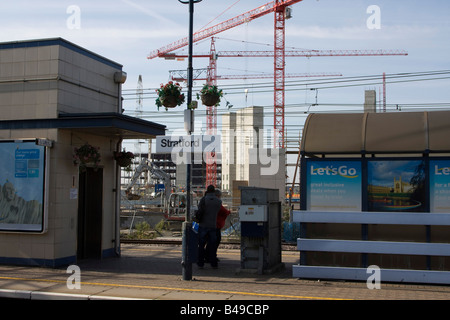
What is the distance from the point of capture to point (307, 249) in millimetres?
10289

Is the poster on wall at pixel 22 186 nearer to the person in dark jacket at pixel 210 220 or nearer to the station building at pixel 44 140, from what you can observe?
the station building at pixel 44 140

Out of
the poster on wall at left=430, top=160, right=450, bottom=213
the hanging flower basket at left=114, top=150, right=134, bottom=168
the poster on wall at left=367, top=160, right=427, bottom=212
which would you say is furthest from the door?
the poster on wall at left=430, top=160, right=450, bottom=213

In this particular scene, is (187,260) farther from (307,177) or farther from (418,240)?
(418,240)

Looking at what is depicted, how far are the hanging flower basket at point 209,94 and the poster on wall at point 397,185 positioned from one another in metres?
3.89

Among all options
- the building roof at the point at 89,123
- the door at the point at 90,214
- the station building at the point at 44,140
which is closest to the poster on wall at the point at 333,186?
the building roof at the point at 89,123

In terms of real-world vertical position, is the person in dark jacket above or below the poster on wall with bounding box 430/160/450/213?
below

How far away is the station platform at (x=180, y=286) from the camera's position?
8688mm

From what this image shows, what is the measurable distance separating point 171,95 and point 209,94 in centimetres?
101

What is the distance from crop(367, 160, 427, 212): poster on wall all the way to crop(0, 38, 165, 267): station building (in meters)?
6.08

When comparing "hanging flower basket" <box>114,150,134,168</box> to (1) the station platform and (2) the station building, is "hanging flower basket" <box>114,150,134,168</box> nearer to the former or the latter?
(2) the station building

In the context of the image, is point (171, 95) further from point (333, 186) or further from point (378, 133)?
point (378, 133)

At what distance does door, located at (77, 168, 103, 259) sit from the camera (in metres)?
13.7

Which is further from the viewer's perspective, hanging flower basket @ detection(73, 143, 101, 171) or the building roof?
hanging flower basket @ detection(73, 143, 101, 171)
